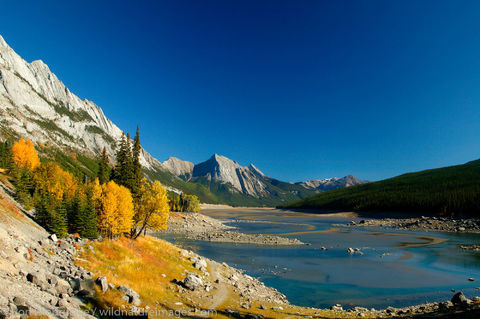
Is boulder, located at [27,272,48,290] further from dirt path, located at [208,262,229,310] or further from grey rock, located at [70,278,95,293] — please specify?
dirt path, located at [208,262,229,310]

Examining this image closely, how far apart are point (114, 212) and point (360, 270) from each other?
45.5m

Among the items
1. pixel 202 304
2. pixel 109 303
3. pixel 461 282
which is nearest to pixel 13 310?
pixel 109 303

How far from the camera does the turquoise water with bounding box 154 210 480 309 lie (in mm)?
33594

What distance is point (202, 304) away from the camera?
24156 mm

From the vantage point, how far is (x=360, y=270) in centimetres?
4600

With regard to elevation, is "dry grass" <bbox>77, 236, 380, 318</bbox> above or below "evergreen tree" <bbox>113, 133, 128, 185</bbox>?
below

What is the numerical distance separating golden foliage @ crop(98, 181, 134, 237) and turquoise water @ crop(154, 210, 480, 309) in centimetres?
2222

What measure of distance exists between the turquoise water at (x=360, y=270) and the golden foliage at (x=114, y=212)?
72.9ft

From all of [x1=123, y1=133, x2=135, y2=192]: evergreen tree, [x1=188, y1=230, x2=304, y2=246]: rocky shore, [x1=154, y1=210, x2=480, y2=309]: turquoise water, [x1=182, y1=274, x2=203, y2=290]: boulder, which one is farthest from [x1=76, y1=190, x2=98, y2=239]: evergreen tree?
[x1=188, y1=230, x2=304, y2=246]: rocky shore

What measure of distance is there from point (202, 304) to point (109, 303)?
920 cm

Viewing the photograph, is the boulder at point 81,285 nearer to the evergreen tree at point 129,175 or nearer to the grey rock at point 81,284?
the grey rock at point 81,284

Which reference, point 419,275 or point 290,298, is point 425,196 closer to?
point 419,275

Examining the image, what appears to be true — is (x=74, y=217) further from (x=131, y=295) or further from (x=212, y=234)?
(x=212, y=234)

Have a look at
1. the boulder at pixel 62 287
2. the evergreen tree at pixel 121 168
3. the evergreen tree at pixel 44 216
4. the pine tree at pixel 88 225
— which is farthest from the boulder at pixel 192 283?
the evergreen tree at pixel 121 168
